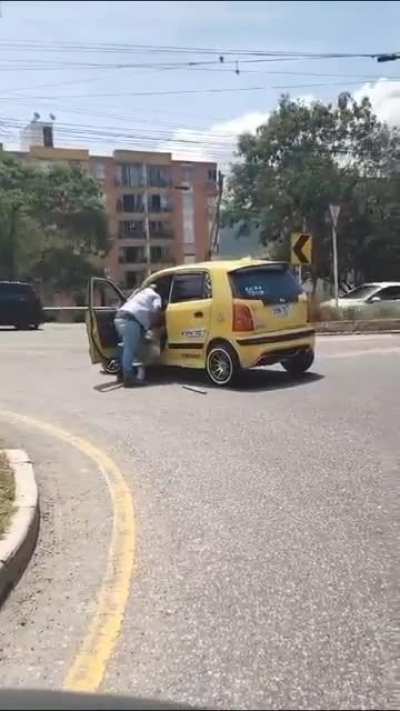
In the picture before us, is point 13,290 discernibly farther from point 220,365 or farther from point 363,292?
point 220,365

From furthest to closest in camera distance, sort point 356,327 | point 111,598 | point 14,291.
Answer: point 14,291, point 356,327, point 111,598

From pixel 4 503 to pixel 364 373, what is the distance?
8.32 metres

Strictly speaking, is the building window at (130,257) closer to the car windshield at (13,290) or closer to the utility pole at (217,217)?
the utility pole at (217,217)

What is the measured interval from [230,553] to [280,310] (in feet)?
25.2

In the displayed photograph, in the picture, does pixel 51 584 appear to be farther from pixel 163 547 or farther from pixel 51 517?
pixel 51 517

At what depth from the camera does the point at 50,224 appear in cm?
5647

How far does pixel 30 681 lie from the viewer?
149 inches

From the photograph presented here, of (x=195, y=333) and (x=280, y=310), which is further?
(x=195, y=333)

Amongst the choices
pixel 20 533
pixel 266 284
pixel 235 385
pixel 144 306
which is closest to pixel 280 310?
pixel 266 284

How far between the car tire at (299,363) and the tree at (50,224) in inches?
1527

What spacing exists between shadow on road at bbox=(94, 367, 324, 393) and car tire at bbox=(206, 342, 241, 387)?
13 cm

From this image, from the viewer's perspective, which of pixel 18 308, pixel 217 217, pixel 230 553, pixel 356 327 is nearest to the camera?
pixel 230 553

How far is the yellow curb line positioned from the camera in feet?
12.6

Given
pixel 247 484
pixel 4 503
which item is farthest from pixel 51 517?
pixel 247 484
